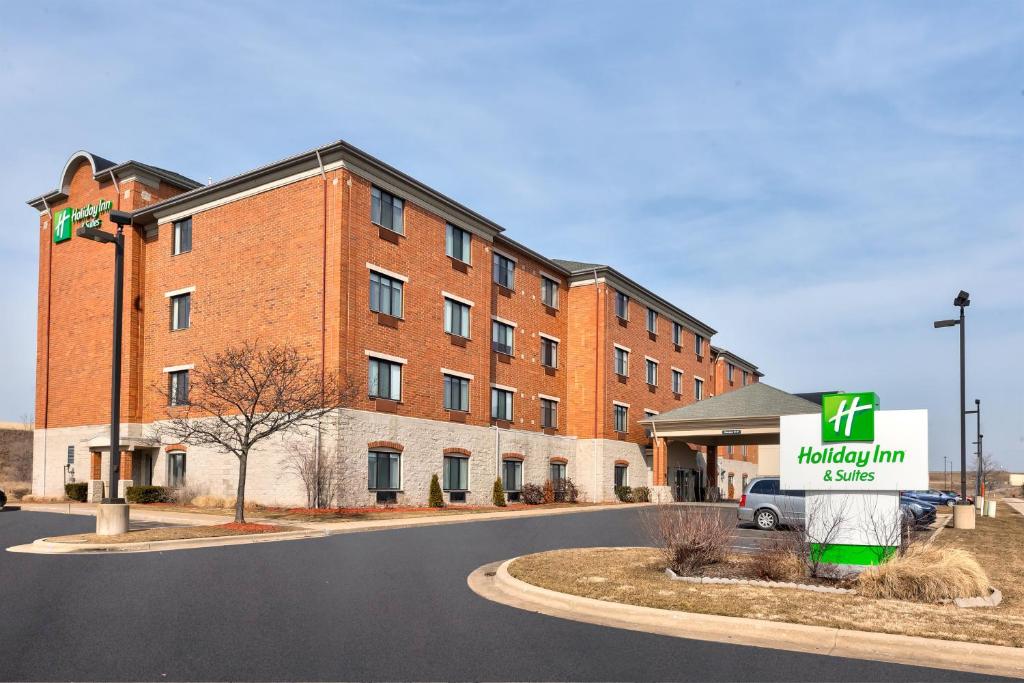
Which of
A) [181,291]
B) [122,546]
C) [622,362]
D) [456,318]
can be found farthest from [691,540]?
[622,362]

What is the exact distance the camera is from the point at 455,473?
3712 centimetres

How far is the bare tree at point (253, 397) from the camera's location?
25.7 metres

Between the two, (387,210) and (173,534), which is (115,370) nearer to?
(173,534)

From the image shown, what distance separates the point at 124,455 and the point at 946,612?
34.8m

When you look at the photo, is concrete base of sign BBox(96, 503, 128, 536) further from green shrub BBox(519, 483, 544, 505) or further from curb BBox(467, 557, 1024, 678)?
green shrub BBox(519, 483, 544, 505)

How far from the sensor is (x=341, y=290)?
102ft

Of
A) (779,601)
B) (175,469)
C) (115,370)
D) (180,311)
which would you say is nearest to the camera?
(779,601)

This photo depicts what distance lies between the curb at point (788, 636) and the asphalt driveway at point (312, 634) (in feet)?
1.12

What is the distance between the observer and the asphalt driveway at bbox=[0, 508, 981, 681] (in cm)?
766

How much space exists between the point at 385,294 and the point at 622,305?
20.6 meters

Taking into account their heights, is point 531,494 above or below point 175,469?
below

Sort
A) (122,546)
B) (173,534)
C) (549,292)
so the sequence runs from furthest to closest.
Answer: (549,292), (173,534), (122,546)

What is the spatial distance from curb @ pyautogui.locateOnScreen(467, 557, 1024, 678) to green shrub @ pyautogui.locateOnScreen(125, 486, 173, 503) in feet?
89.3

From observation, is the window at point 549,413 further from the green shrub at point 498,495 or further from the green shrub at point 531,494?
the green shrub at point 498,495
